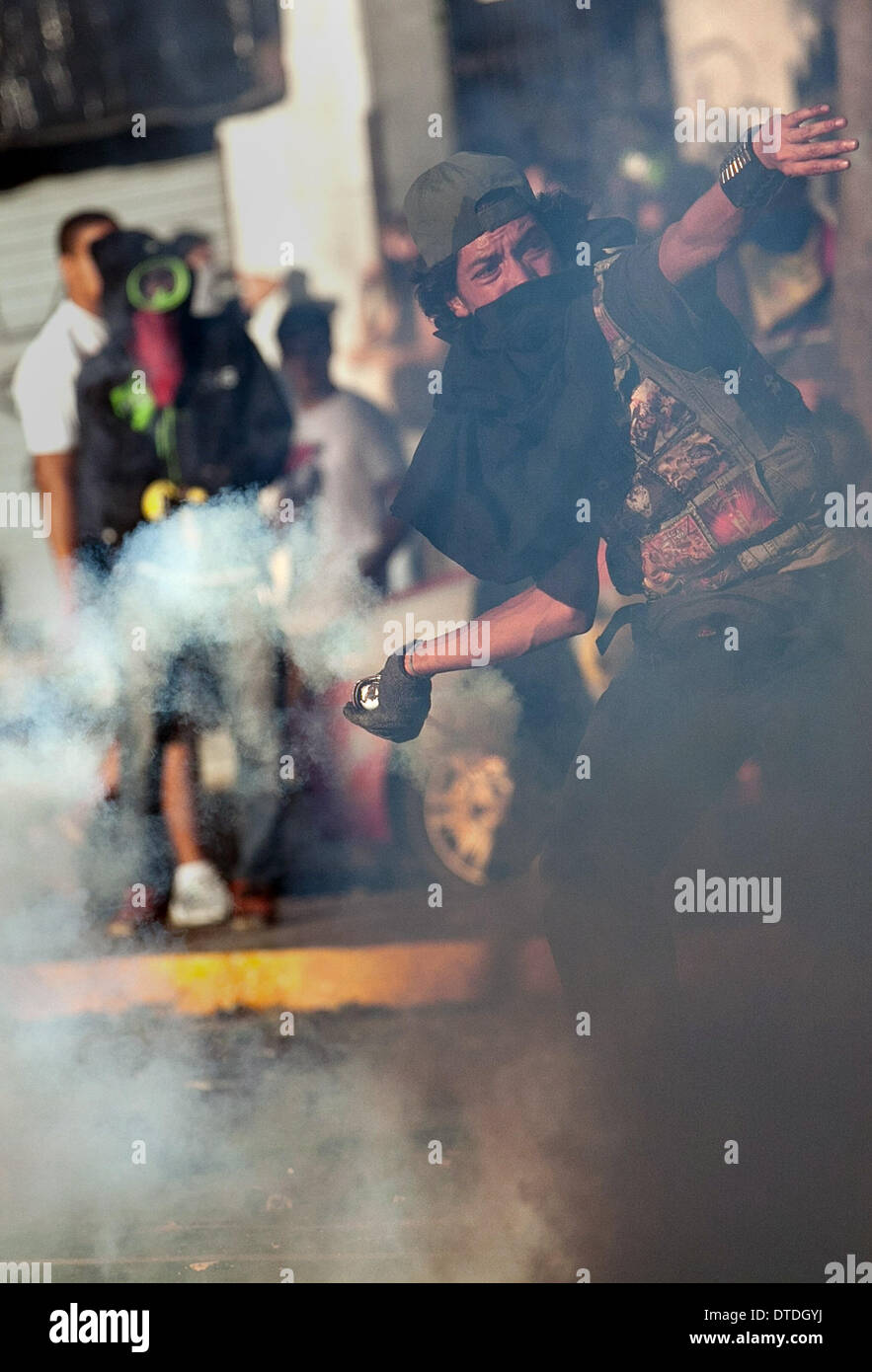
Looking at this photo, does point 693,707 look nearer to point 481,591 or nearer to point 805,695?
point 805,695

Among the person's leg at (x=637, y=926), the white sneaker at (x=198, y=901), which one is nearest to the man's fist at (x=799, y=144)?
the person's leg at (x=637, y=926)

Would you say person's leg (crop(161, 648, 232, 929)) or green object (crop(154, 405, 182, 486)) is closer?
person's leg (crop(161, 648, 232, 929))

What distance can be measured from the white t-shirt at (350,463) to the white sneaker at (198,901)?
928 mm

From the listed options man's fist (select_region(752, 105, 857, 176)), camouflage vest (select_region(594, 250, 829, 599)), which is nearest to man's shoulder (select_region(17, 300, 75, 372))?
camouflage vest (select_region(594, 250, 829, 599))

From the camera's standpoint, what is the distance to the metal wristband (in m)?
2.55

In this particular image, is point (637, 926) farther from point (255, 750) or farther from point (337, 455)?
point (337, 455)

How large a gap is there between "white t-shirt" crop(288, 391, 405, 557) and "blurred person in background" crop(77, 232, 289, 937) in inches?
3.1

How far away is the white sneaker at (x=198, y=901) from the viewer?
11.0 ft

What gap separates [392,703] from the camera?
10.2 feet

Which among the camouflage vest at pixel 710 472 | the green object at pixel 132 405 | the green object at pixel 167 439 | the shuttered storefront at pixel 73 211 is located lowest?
the camouflage vest at pixel 710 472

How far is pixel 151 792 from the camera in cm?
337

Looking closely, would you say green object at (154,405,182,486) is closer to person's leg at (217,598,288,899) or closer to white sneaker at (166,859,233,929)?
person's leg at (217,598,288,899)

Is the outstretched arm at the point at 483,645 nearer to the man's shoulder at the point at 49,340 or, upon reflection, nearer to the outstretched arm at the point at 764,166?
the outstretched arm at the point at 764,166
